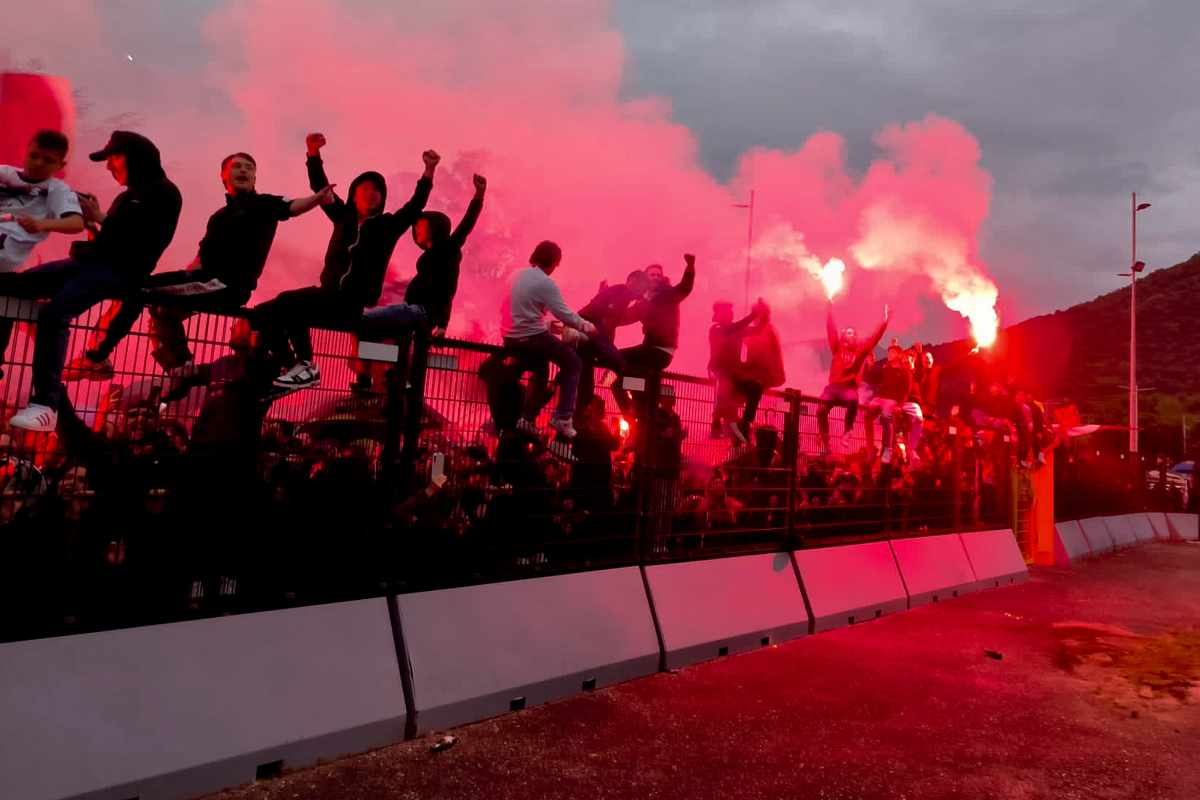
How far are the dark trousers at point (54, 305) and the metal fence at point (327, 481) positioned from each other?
3.2 inches

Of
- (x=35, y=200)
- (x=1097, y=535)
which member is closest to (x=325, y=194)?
(x=35, y=200)

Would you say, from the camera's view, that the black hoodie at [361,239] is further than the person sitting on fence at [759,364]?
No

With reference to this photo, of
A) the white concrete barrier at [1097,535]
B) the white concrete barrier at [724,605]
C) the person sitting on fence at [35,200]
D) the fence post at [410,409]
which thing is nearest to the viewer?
the person sitting on fence at [35,200]

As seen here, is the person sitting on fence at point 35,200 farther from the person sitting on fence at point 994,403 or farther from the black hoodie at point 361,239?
the person sitting on fence at point 994,403

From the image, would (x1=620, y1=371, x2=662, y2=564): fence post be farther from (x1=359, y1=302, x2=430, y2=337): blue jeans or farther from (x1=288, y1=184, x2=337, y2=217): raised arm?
(x1=288, y1=184, x2=337, y2=217): raised arm

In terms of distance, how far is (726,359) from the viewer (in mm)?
7969

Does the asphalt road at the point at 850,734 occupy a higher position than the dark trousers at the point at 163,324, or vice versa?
the dark trousers at the point at 163,324

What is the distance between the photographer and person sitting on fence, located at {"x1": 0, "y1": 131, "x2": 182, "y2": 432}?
329 centimetres

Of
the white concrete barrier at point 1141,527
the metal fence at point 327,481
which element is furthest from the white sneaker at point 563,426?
the white concrete barrier at point 1141,527

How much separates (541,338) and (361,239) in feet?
5.00

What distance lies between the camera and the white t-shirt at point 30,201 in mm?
3869

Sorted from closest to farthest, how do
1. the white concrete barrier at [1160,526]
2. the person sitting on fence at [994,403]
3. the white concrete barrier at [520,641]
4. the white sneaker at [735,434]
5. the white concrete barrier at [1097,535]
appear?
1. the white concrete barrier at [520,641]
2. the white sneaker at [735,434]
3. the person sitting on fence at [994,403]
4. the white concrete barrier at [1097,535]
5. the white concrete barrier at [1160,526]

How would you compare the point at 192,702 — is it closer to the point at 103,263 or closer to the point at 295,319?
the point at 295,319

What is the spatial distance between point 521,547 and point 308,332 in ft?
6.26
